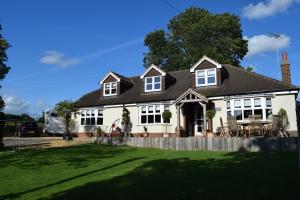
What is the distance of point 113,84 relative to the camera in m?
33.2

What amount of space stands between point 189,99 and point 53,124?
Answer: 67.7 feet

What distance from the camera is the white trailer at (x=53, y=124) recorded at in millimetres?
38641

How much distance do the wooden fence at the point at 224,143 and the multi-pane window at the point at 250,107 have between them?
664 cm

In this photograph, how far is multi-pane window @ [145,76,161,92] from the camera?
30.3 meters

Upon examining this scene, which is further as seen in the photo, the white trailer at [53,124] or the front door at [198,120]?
the white trailer at [53,124]

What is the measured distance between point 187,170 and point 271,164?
327cm

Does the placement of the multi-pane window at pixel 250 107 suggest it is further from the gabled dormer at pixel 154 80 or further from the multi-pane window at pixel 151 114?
the gabled dormer at pixel 154 80

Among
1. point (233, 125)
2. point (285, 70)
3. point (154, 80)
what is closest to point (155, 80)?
point (154, 80)

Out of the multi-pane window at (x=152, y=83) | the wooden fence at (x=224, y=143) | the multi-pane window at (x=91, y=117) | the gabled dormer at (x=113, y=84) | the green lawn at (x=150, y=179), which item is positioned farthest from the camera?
the gabled dormer at (x=113, y=84)

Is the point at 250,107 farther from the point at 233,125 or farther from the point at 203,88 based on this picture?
the point at 233,125

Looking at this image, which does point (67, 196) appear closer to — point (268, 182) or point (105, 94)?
point (268, 182)

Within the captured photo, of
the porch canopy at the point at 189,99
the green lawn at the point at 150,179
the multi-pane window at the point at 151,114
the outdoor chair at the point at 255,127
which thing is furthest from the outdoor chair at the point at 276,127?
the multi-pane window at the point at 151,114

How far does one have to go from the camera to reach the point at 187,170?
11156 millimetres

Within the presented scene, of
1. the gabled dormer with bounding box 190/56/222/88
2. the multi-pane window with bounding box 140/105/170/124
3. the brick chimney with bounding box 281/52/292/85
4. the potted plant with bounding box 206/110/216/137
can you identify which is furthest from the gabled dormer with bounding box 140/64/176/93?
the brick chimney with bounding box 281/52/292/85
